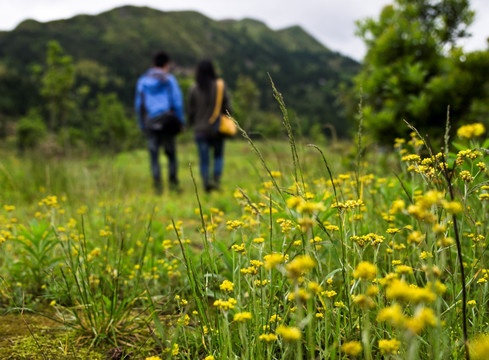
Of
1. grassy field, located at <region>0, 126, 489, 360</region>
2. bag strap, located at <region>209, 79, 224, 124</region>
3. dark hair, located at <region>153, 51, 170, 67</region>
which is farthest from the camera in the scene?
dark hair, located at <region>153, 51, 170, 67</region>

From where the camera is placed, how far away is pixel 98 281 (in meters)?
1.80

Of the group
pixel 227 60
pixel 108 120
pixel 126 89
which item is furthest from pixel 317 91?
pixel 108 120

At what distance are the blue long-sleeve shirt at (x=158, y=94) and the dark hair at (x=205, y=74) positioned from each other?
49 cm

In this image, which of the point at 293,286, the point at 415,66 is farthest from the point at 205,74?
the point at 293,286

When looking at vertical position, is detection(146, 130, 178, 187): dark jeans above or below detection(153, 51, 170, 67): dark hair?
below

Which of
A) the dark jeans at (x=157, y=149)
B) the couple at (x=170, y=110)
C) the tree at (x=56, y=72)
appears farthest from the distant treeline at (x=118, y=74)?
the dark jeans at (x=157, y=149)

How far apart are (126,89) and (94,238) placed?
313ft

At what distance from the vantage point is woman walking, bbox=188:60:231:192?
655cm

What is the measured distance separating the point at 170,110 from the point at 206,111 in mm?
699

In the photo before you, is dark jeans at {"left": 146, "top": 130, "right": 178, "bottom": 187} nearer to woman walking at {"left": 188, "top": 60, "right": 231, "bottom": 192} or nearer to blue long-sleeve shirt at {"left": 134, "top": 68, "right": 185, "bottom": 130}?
blue long-sleeve shirt at {"left": 134, "top": 68, "right": 185, "bottom": 130}

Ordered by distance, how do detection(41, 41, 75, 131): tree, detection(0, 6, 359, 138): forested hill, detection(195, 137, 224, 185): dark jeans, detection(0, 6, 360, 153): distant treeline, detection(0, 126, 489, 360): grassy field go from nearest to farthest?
detection(0, 126, 489, 360): grassy field
detection(195, 137, 224, 185): dark jeans
detection(41, 41, 75, 131): tree
detection(0, 6, 360, 153): distant treeline
detection(0, 6, 359, 138): forested hill

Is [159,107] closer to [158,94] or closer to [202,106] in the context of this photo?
[158,94]

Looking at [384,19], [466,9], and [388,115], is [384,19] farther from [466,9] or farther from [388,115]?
[388,115]

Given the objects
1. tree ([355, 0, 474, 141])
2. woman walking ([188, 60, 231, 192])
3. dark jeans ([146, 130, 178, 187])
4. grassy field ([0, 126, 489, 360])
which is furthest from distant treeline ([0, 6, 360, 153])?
grassy field ([0, 126, 489, 360])
